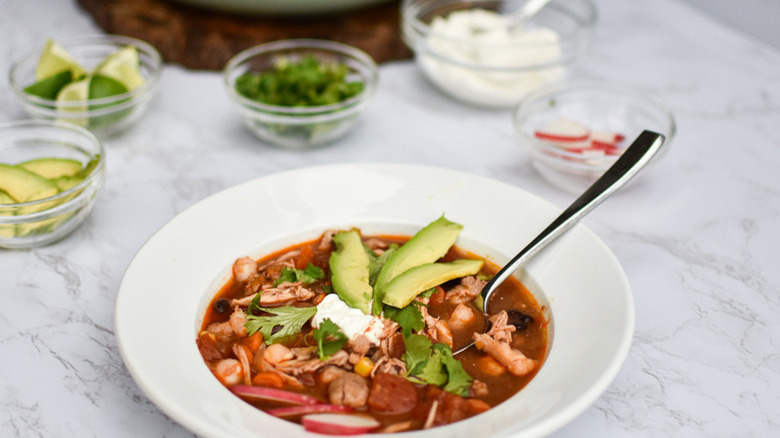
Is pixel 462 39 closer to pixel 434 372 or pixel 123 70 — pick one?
pixel 123 70

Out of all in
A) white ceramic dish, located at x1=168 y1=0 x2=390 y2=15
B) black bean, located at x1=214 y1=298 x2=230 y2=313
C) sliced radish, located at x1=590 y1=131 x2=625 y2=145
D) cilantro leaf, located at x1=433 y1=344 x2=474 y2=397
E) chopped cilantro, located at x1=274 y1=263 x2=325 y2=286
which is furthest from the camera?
white ceramic dish, located at x1=168 y1=0 x2=390 y2=15

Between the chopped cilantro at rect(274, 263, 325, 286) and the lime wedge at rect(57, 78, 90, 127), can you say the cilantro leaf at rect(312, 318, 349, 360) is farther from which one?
the lime wedge at rect(57, 78, 90, 127)

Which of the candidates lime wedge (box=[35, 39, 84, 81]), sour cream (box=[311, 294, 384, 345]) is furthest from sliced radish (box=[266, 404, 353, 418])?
lime wedge (box=[35, 39, 84, 81])

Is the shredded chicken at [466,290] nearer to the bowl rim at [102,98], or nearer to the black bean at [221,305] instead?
the black bean at [221,305]

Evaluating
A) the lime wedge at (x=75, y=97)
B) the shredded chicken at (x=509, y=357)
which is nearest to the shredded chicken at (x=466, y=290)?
the shredded chicken at (x=509, y=357)

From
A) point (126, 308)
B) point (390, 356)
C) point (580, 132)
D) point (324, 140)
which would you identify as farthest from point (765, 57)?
point (126, 308)

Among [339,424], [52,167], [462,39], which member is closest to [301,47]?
[462,39]
